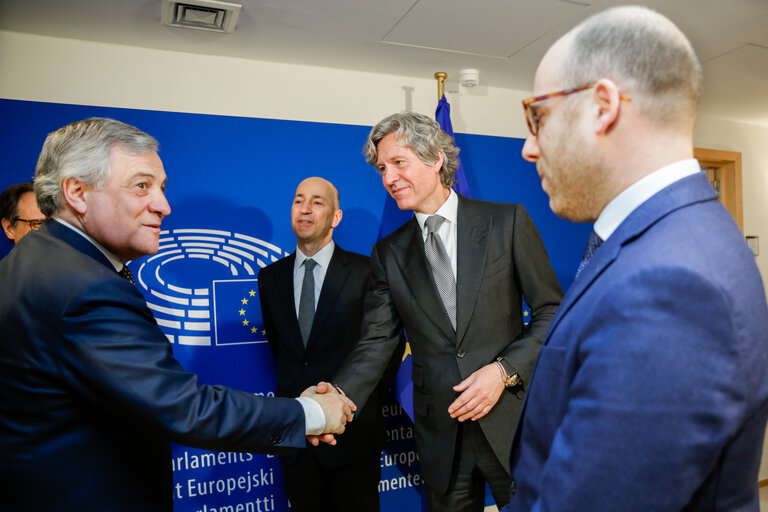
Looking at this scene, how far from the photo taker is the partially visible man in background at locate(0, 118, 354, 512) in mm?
1200

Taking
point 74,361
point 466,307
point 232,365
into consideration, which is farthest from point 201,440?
point 232,365

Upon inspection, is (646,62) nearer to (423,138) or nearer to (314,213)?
(423,138)

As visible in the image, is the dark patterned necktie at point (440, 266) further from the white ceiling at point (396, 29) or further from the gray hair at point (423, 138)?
the white ceiling at point (396, 29)

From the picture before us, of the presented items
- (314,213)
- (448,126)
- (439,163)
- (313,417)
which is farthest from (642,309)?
(448,126)

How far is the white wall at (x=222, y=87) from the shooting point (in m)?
3.12

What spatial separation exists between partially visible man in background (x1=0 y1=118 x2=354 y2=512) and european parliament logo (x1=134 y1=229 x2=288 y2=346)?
1740mm

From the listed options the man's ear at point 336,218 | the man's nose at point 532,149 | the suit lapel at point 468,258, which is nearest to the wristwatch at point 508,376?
the suit lapel at point 468,258

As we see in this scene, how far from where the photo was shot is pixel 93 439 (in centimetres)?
126

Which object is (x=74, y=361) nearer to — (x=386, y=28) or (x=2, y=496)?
(x=2, y=496)

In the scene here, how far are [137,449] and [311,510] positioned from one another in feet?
5.28

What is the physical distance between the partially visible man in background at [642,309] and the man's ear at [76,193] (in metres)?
1.20

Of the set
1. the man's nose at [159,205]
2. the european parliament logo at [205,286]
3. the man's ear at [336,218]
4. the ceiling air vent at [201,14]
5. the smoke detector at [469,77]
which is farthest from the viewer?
the smoke detector at [469,77]

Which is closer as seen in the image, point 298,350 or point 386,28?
point 298,350

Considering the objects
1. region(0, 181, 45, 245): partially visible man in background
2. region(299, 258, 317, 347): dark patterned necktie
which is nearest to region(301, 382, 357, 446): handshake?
region(299, 258, 317, 347): dark patterned necktie
